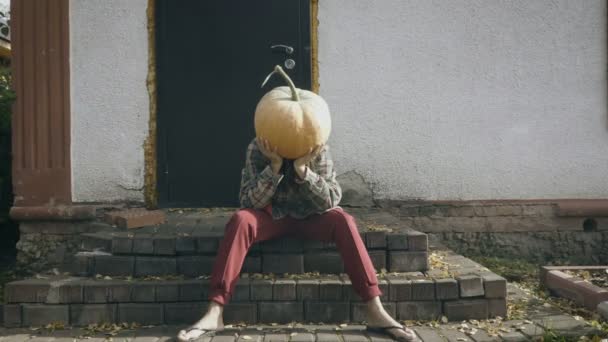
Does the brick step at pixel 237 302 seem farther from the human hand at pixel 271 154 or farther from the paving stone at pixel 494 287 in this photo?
the human hand at pixel 271 154

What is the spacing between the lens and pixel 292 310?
331 centimetres

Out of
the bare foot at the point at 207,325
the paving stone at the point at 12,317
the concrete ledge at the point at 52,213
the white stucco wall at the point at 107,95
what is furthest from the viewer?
the white stucco wall at the point at 107,95

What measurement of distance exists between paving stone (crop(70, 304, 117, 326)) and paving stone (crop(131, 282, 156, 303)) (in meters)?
0.15

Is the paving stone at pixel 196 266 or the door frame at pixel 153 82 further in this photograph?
the door frame at pixel 153 82

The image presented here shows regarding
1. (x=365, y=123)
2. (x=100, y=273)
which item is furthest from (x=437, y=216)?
(x=100, y=273)

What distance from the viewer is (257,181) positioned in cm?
325

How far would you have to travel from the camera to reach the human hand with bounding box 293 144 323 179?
10.2 ft

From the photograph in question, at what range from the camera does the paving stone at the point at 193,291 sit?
3.32m

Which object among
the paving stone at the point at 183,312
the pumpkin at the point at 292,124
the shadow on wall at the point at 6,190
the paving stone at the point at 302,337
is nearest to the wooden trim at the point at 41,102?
the shadow on wall at the point at 6,190

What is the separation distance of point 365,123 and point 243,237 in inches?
81.4

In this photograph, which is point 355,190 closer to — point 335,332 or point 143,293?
point 335,332

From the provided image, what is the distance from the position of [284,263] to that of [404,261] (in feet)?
2.60

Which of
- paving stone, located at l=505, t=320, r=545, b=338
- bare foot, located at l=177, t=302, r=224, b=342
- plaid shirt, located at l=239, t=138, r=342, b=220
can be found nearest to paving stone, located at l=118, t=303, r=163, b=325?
bare foot, located at l=177, t=302, r=224, b=342

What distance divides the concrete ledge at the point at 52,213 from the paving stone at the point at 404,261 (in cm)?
268
